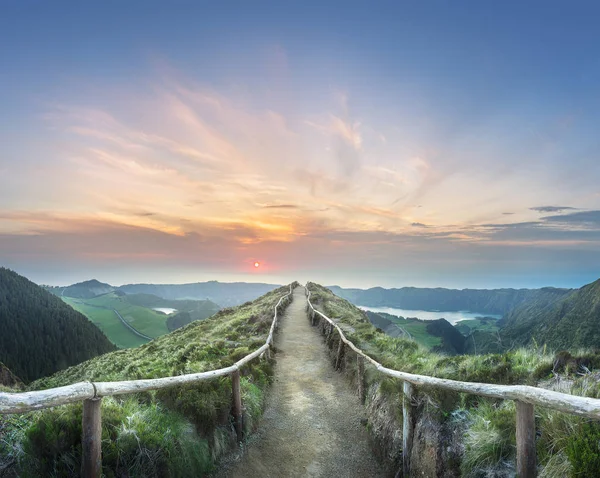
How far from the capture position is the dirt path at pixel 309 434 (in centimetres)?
767

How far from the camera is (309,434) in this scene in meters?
9.38

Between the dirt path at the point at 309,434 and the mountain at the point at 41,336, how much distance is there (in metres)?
132

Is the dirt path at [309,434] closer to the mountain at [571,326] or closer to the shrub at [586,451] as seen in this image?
the shrub at [586,451]

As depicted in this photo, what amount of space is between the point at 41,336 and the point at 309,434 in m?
157

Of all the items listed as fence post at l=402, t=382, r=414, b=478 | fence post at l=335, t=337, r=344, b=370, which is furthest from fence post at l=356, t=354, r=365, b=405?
fence post at l=402, t=382, r=414, b=478

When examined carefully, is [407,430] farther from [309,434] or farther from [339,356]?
[339,356]

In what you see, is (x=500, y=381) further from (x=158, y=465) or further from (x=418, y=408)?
(x=158, y=465)

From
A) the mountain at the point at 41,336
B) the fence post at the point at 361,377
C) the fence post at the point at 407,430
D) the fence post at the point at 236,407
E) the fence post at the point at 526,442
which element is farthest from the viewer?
the mountain at the point at 41,336

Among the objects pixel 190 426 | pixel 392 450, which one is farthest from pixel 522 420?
pixel 190 426

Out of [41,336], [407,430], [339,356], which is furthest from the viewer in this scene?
[41,336]

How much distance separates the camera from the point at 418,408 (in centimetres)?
696

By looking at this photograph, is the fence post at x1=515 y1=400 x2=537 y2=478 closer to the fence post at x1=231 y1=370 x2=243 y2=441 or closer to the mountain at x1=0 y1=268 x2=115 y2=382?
the fence post at x1=231 y1=370 x2=243 y2=441

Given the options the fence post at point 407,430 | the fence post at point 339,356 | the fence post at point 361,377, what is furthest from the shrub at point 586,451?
the fence post at point 339,356

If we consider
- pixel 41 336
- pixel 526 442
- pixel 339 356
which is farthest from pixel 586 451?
pixel 41 336
